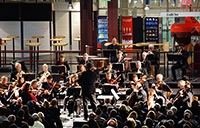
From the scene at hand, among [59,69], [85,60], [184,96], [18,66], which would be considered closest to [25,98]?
[18,66]

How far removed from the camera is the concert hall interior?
9.51 meters

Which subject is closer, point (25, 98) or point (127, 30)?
point (25, 98)

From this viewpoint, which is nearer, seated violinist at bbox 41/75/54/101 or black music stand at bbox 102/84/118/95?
seated violinist at bbox 41/75/54/101

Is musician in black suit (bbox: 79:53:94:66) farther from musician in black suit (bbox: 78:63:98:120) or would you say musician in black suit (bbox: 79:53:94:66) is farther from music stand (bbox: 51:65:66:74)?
musician in black suit (bbox: 78:63:98:120)

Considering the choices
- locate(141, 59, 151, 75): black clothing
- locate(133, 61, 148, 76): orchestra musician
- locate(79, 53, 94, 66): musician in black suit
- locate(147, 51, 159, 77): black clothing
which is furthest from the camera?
locate(147, 51, 159, 77): black clothing

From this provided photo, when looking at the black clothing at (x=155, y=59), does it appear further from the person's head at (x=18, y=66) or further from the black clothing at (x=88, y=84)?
the person's head at (x=18, y=66)

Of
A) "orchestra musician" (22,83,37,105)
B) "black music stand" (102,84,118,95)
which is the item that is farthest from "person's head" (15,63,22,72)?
"black music stand" (102,84,118,95)

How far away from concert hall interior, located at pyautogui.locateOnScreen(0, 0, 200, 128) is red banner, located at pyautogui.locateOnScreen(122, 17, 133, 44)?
5cm

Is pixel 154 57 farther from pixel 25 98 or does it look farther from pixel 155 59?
pixel 25 98

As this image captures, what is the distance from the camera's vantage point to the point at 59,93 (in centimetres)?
1252

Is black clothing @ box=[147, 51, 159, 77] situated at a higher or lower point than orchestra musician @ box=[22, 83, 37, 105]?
higher

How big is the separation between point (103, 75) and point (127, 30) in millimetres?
10131

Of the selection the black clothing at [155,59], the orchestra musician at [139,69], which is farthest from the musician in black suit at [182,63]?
the orchestra musician at [139,69]

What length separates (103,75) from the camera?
1377 cm
